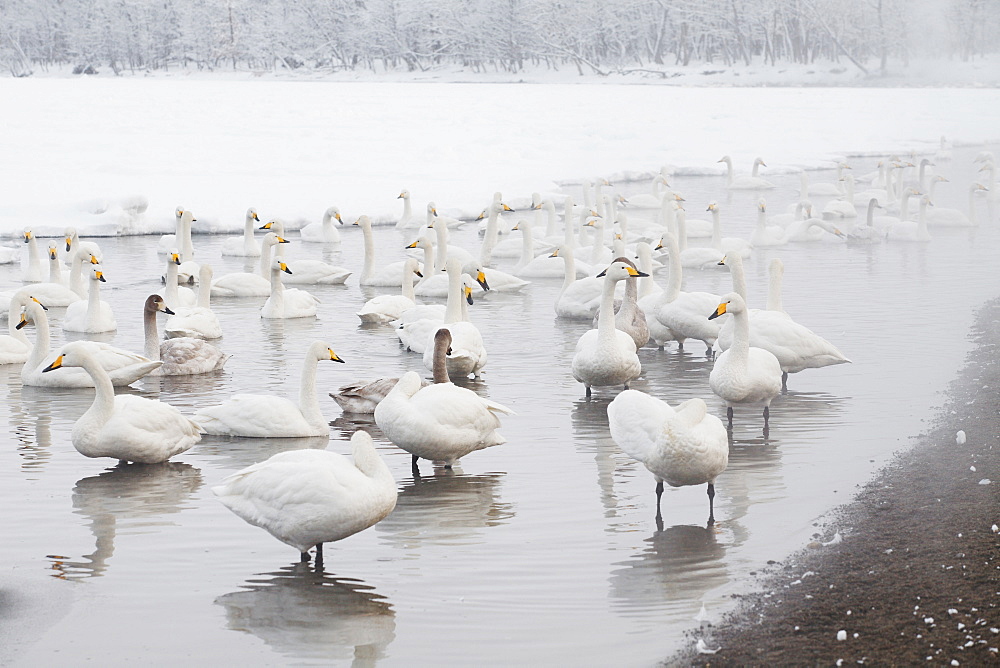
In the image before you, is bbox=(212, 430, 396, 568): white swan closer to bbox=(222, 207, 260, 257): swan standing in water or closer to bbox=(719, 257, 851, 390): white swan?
bbox=(719, 257, 851, 390): white swan

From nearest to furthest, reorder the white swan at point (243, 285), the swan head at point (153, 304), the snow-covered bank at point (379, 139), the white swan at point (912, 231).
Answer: the swan head at point (153, 304) → the white swan at point (243, 285) → the white swan at point (912, 231) → the snow-covered bank at point (379, 139)

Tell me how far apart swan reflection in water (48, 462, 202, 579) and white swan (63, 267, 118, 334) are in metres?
4.56

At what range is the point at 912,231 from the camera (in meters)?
19.3

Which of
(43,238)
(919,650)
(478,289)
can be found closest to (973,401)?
(919,650)

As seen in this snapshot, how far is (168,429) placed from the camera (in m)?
7.29

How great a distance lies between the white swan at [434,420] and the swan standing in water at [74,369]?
3.02 m

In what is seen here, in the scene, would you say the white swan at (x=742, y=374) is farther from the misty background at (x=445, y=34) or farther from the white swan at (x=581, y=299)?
the misty background at (x=445, y=34)

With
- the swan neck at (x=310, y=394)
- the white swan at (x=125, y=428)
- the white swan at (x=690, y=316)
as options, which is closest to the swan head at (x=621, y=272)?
the white swan at (x=690, y=316)

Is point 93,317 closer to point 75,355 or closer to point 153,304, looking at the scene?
point 153,304

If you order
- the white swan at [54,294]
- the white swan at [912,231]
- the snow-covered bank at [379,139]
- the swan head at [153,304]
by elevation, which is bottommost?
the white swan at [912,231]

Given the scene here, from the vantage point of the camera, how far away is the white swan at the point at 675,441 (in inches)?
240

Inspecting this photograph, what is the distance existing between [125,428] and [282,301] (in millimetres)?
5571

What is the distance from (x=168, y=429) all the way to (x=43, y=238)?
1449cm

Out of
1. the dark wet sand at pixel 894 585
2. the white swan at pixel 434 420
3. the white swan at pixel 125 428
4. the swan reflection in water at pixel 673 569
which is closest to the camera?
the dark wet sand at pixel 894 585
